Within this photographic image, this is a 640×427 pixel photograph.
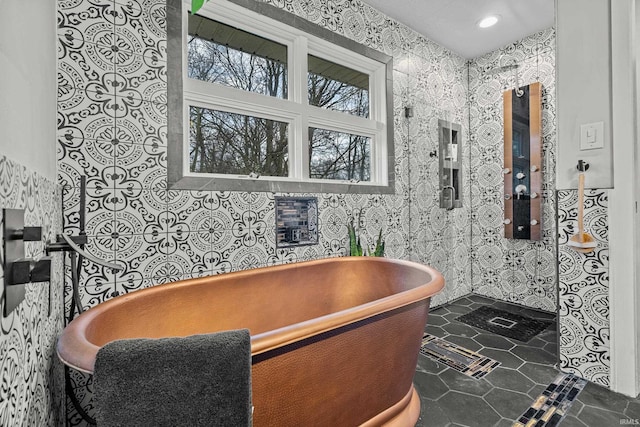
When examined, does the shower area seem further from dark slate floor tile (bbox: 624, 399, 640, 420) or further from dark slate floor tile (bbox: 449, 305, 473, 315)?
dark slate floor tile (bbox: 624, 399, 640, 420)

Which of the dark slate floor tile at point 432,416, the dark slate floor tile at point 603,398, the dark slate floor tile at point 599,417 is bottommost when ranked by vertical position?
the dark slate floor tile at point 432,416

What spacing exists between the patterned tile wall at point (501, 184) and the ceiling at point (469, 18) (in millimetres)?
201

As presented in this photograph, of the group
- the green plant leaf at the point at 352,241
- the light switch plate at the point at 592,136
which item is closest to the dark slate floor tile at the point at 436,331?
the green plant leaf at the point at 352,241

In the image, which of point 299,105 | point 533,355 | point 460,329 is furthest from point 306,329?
point 460,329

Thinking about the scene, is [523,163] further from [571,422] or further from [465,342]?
[571,422]

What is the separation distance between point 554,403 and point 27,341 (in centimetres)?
216

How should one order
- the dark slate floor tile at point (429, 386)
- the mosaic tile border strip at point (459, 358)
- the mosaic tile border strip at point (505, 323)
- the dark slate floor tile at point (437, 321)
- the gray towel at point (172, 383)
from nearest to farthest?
the gray towel at point (172, 383) < the dark slate floor tile at point (429, 386) < the mosaic tile border strip at point (459, 358) < the mosaic tile border strip at point (505, 323) < the dark slate floor tile at point (437, 321)

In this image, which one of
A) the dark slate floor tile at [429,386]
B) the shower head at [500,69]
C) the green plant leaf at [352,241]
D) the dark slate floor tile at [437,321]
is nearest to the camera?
the dark slate floor tile at [429,386]

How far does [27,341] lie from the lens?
58 centimetres

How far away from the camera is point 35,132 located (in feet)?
2.77

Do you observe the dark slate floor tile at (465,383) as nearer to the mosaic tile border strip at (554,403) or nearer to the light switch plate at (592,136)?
the mosaic tile border strip at (554,403)

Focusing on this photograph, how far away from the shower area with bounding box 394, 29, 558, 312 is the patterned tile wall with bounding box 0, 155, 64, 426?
248 centimetres

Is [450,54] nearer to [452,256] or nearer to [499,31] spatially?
[499,31]

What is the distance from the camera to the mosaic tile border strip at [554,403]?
143 cm
